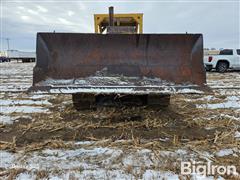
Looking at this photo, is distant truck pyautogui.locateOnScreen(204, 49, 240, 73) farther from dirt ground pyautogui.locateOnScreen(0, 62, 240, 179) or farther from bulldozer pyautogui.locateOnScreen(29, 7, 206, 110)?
bulldozer pyautogui.locateOnScreen(29, 7, 206, 110)

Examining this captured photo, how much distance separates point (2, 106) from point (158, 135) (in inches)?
123

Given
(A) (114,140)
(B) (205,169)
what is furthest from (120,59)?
(B) (205,169)

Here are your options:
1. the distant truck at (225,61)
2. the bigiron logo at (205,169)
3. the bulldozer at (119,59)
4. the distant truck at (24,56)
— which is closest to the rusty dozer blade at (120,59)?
the bulldozer at (119,59)

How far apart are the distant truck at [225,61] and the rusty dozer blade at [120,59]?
9776 millimetres

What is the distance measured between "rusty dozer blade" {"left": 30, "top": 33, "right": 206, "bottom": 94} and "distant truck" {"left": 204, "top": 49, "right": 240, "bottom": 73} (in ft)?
32.1

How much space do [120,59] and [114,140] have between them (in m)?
1.40

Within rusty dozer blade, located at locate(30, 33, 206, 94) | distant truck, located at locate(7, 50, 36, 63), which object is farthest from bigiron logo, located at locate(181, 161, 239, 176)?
distant truck, located at locate(7, 50, 36, 63)

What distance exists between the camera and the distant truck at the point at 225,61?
12531mm

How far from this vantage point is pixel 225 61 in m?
12.6

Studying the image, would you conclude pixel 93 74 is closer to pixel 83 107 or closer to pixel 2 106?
pixel 83 107

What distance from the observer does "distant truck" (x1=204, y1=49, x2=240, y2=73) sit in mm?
12531

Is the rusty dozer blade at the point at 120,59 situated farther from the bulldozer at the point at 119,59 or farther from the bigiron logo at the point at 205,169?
the bigiron logo at the point at 205,169

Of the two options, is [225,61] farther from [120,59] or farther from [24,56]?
[24,56]

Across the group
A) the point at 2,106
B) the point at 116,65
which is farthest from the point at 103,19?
the point at 2,106
